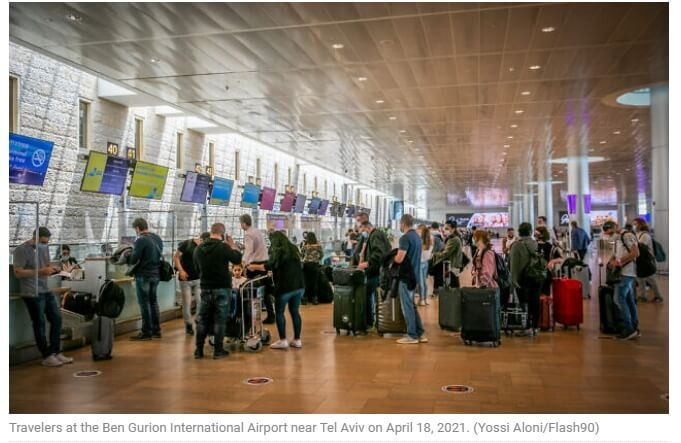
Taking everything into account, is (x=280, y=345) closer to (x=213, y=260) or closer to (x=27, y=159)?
(x=213, y=260)

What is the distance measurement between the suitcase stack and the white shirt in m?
1.08

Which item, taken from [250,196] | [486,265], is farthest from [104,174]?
[486,265]

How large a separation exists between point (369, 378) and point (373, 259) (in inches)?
97.2

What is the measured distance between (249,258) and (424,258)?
4340 mm

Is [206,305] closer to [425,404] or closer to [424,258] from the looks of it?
[425,404]

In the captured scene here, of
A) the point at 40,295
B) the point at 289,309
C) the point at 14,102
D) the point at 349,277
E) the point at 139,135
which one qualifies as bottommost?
the point at 289,309

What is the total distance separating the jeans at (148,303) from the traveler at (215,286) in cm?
163

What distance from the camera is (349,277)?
8.51 m

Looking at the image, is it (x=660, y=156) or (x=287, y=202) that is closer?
(x=660, y=156)

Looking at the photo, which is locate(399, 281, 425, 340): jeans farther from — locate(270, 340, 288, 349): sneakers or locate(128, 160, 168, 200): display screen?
locate(128, 160, 168, 200): display screen

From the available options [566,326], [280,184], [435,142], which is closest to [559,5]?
[566,326]

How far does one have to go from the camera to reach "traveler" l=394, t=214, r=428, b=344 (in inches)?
304

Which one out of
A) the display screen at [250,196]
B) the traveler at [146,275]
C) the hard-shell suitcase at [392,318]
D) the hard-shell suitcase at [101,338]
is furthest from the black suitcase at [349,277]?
the display screen at [250,196]

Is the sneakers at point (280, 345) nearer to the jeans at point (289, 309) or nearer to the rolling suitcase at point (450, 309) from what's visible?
the jeans at point (289, 309)
